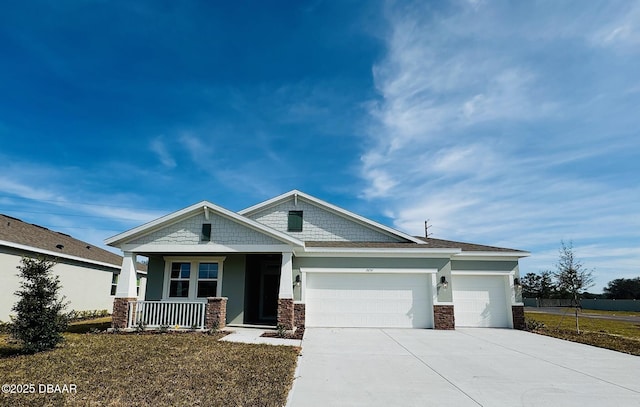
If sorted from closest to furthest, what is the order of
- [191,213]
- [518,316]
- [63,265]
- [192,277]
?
[191,213], [192,277], [518,316], [63,265]

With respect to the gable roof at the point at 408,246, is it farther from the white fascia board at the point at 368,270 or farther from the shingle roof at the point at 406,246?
the white fascia board at the point at 368,270

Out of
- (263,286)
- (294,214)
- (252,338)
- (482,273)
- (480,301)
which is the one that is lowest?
(252,338)

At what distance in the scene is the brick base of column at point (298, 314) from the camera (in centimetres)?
1341

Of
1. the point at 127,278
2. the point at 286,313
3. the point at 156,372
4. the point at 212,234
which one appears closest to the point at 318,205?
the point at 212,234

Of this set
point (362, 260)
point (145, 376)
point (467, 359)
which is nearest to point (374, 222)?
point (362, 260)

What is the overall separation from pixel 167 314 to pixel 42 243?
836 cm

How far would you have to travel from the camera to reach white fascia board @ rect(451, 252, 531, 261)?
1479cm

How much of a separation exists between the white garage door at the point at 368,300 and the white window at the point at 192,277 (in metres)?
3.73

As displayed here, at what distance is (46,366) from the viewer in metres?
7.06

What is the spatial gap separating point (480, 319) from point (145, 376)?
13128 millimetres

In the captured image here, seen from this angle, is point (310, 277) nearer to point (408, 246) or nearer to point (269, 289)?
point (269, 289)

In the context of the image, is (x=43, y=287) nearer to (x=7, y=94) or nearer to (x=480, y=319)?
(x=7, y=94)

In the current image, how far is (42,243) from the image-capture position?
53.3 feet

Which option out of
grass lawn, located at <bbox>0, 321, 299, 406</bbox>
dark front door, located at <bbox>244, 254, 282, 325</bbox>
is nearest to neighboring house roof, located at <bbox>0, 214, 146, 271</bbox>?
grass lawn, located at <bbox>0, 321, 299, 406</bbox>
